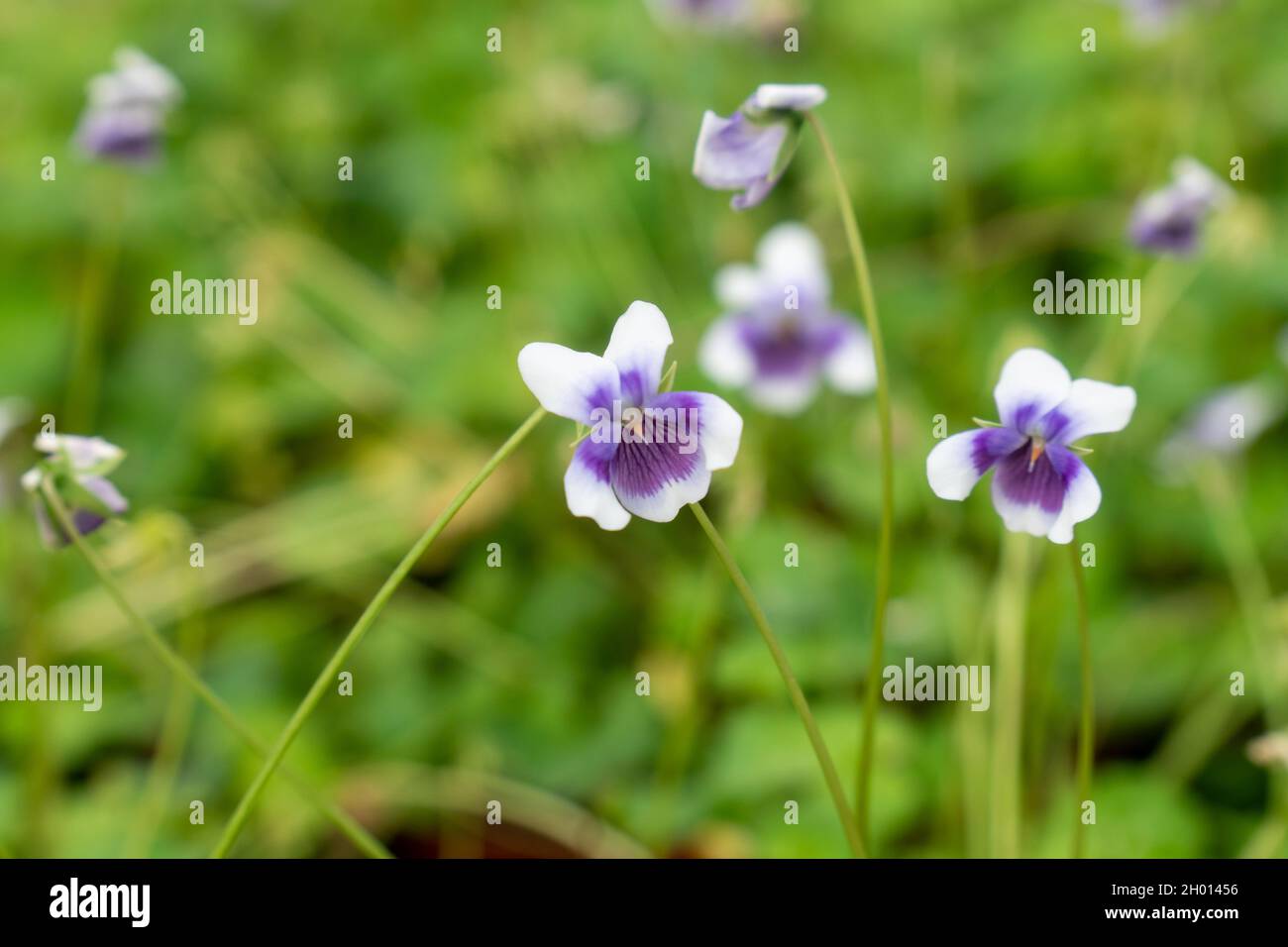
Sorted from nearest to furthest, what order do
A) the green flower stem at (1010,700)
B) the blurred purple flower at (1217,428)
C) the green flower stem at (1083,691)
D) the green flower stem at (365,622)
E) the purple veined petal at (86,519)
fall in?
the green flower stem at (365,622) → the green flower stem at (1083,691) → the purple veined petal at (86,519) → the green flower stem at (1010,700) → the blurred purple flower at (1217,428)

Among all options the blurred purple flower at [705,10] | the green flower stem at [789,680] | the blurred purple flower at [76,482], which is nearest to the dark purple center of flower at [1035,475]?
the green flower stem at [789,680]

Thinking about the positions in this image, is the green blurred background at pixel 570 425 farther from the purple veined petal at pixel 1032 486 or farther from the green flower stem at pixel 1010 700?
the purple veined petal at pixel 1032 486

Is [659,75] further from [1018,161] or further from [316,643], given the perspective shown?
[316,643]

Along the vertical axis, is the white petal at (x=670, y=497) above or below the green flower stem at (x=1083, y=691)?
above

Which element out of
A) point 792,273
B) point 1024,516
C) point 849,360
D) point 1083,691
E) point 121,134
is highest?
point 121,134

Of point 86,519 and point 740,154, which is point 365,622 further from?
point 740,154

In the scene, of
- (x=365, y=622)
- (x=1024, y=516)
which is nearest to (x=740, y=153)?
(x=1024, y=516)

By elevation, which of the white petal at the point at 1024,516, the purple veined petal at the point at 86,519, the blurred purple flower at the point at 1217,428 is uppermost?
the blurred purple flower at the point at 1217,428

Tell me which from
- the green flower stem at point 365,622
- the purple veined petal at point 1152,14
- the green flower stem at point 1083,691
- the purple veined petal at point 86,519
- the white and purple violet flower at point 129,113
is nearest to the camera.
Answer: the green flower stem at point 365,622
